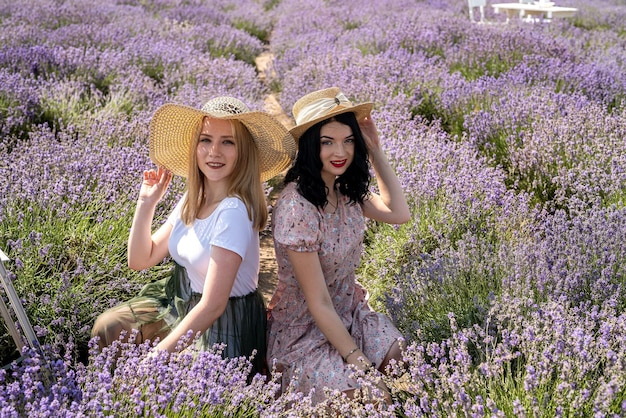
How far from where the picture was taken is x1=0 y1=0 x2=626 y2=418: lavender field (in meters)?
1.86

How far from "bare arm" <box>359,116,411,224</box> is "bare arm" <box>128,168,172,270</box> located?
0.79 metres

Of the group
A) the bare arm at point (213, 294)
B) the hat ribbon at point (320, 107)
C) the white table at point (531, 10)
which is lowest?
the white table at point (531, 10)

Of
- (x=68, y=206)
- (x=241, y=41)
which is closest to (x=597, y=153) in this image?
(x=68, y=206)

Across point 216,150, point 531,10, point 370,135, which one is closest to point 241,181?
point 216,150

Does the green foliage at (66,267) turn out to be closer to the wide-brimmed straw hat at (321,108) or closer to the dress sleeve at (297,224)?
the dress sleeve at (297,224)

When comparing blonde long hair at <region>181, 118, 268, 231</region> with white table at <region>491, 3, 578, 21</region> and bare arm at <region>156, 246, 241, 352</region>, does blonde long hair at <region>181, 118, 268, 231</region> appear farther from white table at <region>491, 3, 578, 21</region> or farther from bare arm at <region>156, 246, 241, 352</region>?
white table at <region>491, 3, 578, 21</region>

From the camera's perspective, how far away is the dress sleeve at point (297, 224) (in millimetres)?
2330

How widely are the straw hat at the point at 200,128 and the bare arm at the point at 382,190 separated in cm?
38

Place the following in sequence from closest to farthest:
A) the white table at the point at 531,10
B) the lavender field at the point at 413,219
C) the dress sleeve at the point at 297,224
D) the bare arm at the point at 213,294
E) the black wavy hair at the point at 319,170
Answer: the lavender field at the point at 413,219
the bare arm at the point at 213,294
the dress sleeve at the point at 297,224
the black wavy hair at the point at 319,170
the white table at the point at 531,10

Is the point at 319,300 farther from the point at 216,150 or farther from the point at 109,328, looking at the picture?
the point at 109,328

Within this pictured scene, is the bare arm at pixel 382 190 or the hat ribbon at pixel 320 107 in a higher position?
the hat ribbon at pixel 320 107

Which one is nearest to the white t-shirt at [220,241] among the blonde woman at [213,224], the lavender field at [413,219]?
the blonde woman at [213,224]

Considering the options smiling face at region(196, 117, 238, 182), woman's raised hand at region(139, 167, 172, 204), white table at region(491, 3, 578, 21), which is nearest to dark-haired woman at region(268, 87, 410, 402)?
smiling face at region(196, 117, 238, 182)

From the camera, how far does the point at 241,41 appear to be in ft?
28.7
